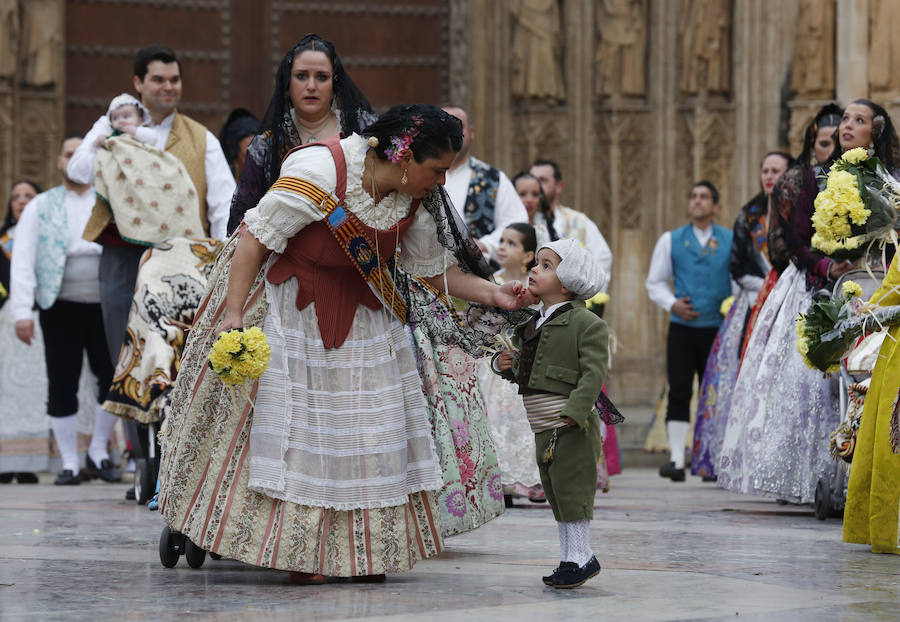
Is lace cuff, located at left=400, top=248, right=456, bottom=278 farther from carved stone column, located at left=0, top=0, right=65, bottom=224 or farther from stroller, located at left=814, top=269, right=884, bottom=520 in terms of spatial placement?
carved stone column, located at left=0, top=0, right=65, bottom=224

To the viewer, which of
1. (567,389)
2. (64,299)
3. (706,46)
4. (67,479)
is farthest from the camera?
(706,46)

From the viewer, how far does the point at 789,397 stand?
8180 millimetres

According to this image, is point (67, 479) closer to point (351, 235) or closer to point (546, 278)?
point (351, 235)

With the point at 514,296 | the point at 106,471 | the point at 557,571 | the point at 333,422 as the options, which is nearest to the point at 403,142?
the point at 514,296

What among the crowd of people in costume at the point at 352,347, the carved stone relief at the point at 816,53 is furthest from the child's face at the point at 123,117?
the carved stone relief at the point at 816,53

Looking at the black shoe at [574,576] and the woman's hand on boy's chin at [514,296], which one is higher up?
the woman's hand on boy's chin at [514,296]

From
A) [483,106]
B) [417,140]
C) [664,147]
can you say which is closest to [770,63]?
[664,147]

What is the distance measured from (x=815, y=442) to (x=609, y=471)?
6.08 ft

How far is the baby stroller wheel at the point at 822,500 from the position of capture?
7.64 m

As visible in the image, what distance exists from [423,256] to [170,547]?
1326mm

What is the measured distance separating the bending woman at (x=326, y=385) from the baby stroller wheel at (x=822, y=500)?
119 inches

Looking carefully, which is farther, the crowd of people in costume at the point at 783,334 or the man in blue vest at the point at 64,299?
the man in blue vest at the point at 64,299

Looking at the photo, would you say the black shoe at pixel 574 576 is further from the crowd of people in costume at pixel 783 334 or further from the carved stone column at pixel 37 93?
the carved stone column at pixel 37 93

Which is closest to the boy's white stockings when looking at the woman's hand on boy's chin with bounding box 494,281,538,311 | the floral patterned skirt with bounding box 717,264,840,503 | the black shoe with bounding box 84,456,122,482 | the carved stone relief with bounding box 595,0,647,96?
the black shoe with bounding box 84,456,122,482
